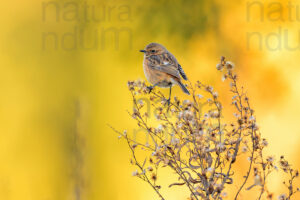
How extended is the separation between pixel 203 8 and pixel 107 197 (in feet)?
11.3

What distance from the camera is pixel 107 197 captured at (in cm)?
550

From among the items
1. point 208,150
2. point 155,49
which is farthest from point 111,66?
point 208,150

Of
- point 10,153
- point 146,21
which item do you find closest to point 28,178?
point 10,153

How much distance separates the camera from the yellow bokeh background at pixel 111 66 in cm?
655

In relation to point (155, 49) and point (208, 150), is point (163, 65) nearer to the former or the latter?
point (155, 49)

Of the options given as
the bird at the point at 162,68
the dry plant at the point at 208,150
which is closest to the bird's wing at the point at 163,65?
the bird at the point at 162,68

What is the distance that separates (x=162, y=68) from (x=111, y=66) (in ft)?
9.17

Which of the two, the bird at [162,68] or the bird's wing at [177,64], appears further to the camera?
the bird's wing at [177,64]

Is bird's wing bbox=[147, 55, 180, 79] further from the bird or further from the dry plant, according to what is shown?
the dry plant

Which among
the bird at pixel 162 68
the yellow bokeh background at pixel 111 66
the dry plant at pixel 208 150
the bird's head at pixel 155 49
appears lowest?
the dry plant at pixel 208 150

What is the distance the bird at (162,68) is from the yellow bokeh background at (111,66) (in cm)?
99

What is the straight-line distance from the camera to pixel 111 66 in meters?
7.92

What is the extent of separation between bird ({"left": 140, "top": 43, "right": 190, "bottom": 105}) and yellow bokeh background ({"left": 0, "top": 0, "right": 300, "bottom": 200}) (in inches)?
38.9

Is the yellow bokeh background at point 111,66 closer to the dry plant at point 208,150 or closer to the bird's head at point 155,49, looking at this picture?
the bird's head at point 155,49
